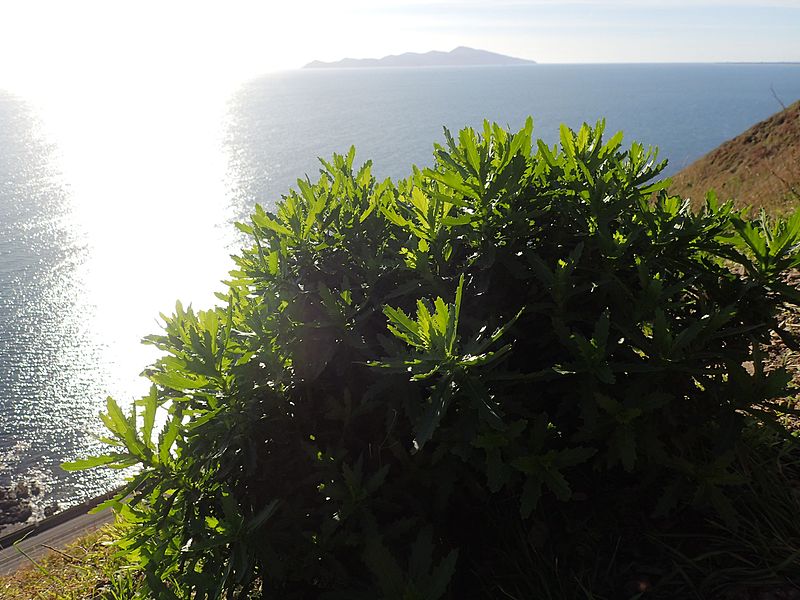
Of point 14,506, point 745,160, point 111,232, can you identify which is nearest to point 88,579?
point 745,160

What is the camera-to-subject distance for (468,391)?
95.6 inches

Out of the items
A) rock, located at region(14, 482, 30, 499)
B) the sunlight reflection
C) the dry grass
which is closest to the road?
rock, located at region(14, 482, 30, 499)

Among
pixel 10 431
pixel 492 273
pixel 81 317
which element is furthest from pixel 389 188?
pixel 81 317

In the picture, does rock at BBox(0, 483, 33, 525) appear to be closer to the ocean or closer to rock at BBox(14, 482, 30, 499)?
rock at BBox(14, 482, 30, 499)

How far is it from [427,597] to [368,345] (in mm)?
1257

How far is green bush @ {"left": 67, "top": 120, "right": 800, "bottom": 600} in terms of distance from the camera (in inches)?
105

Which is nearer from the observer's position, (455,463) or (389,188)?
(455,463)

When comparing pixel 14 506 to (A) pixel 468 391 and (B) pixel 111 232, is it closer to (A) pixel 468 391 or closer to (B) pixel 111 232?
(A) pixel 468 391

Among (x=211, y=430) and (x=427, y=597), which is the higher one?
(x=211, y=430)

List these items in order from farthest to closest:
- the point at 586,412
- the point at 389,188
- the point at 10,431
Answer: the point at 10,431 → the point at 389,188 → the point at 586,412

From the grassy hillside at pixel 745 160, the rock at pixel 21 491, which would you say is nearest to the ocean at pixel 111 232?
the rock at pixel 21 491

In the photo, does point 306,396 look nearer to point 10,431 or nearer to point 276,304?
point 276,304

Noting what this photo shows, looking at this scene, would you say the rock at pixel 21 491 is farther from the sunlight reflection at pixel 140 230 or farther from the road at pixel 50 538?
the sunlight reflection at pixel 140 230

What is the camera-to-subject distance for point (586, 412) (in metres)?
2.59
